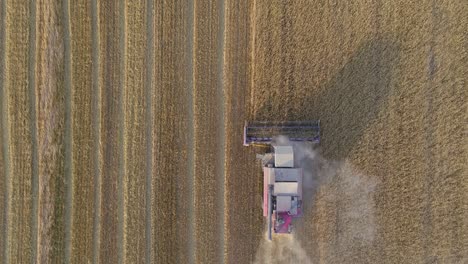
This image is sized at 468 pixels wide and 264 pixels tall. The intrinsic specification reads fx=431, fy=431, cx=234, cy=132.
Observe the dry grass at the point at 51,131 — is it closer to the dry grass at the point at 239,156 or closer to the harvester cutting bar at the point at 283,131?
the dry grass at the point at 239,156

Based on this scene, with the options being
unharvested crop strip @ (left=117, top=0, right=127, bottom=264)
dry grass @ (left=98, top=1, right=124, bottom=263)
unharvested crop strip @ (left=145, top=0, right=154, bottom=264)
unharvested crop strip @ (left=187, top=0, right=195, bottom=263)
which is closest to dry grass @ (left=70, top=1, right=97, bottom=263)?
dry grass @ (left=98, top=1, right=124, bottom=263)

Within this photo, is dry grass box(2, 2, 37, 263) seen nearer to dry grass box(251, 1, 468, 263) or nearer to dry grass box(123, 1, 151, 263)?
dry grass box(123, 1, 151, 263)

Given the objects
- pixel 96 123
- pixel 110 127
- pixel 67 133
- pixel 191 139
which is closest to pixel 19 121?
pixel 67 133

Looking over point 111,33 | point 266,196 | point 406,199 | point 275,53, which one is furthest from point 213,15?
point 406,199

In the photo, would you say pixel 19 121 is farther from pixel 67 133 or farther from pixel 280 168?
pixel 280 168

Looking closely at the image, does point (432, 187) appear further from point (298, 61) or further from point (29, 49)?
point (29, 49)

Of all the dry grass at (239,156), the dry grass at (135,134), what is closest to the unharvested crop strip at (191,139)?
the dry grass at (239,156)
